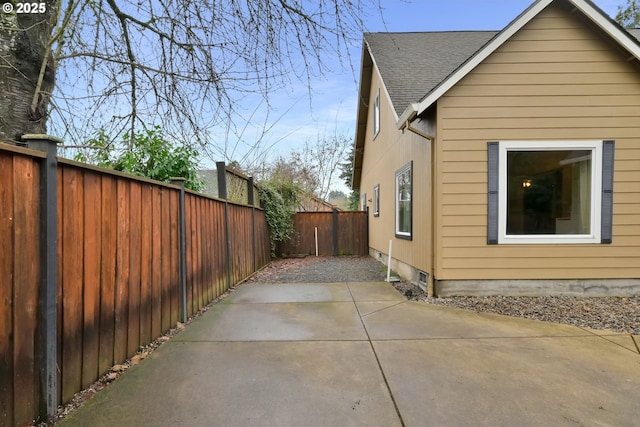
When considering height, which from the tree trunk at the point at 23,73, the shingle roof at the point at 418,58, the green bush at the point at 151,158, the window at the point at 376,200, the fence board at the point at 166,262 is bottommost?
the fence board at the point at 166,262

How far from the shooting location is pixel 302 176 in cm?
2017

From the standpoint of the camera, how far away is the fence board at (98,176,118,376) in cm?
260

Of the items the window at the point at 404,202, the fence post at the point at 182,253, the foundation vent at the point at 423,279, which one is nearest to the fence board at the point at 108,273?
the fence post at the point at 182,253

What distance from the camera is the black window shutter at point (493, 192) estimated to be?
16.4 ft

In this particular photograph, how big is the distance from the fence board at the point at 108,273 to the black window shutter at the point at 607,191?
6.08 metres

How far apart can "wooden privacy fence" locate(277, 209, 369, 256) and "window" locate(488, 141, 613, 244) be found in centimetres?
745

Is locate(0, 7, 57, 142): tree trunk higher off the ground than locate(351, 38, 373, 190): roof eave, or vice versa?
locate(351, 38, 373, 190): roof eave

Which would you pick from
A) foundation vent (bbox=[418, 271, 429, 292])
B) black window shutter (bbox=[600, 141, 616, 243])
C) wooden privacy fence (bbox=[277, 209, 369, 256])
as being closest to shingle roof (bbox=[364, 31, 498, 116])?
black window shutter (bbox=[600, 141, 616, 243])

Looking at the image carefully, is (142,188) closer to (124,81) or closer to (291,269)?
(124,81)

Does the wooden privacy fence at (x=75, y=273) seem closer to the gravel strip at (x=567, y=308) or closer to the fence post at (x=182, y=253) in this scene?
the fence post at (x=182, y=253)

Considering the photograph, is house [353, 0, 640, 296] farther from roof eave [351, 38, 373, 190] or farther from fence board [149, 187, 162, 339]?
Result: roof eave [351, 38, 373, 190]

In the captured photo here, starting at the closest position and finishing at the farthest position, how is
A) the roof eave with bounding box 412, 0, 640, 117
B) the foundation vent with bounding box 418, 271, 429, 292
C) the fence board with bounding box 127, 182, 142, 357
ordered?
1. the fence board with bounding box 127, 182, 142, 357
2. the roof eave with bounding box 412, 0, 640, 117
3. the foundation vent with bounding box 418, 271, 429, 292

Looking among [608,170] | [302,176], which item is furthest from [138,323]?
[302,176]

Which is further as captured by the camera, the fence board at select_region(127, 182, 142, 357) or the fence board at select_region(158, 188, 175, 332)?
the fence board at select_region(158, 188, 175, 332)
